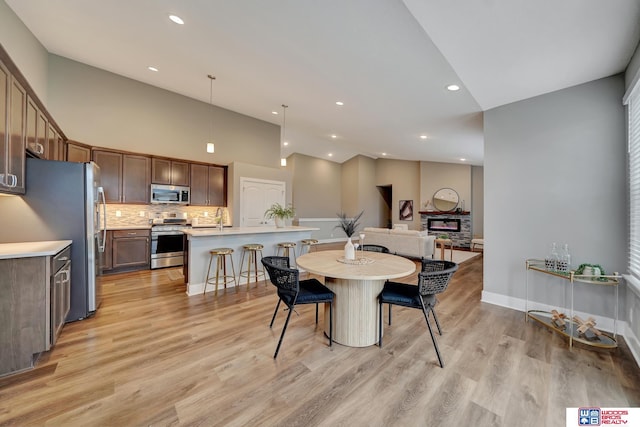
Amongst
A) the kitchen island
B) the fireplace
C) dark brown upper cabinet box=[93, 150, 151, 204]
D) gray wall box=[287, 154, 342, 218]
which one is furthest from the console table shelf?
gray wall box=[287, 154, 342, 218]

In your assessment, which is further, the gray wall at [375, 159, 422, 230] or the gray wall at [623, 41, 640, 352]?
the gray wall at [375, 159, 422, 230]

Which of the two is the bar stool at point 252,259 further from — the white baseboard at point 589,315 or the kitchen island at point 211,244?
the white baseboard at point 589,315

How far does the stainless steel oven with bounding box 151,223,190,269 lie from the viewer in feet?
16.1

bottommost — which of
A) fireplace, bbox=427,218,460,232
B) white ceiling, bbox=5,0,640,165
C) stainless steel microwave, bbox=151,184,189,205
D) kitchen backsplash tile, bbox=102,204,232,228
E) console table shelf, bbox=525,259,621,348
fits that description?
console table shelf, bbox=525,259,621,348

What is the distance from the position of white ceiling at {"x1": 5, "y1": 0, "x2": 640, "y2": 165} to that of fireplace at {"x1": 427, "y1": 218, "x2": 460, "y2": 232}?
4.65 m

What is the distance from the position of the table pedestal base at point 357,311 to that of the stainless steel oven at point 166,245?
411cm

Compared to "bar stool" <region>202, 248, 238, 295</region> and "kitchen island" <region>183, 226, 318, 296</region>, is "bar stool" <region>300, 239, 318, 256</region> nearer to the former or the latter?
"kitchen island" <region>183, 226, 318, 296</region>

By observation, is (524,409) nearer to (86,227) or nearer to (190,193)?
(86,227)

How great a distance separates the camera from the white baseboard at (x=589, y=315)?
2.15 metres

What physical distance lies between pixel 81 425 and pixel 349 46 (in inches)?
139

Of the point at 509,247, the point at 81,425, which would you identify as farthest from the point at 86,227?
the point at 509,247

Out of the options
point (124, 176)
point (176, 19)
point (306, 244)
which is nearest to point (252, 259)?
point (306, 244)

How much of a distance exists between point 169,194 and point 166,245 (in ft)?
3.48

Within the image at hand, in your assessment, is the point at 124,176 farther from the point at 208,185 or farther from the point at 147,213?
the point at 208,185
